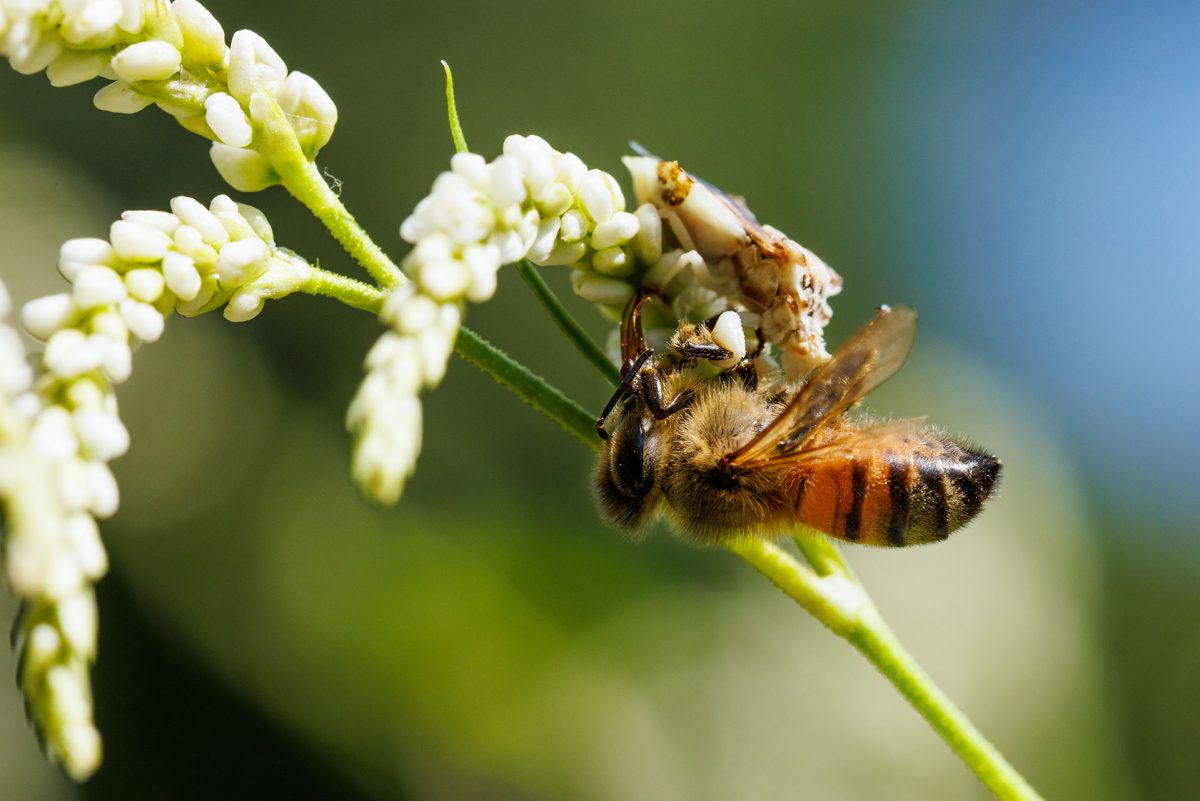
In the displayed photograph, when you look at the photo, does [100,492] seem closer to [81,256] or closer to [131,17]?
[81,256]

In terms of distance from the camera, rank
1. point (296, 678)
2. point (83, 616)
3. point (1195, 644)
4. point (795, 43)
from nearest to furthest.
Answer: point (83, 616) < point (296, 678) < point (1195, 644) < point (795, 43)

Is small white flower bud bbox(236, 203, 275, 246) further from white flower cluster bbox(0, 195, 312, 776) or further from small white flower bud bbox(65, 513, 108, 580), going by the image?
small white flower bud bbox(65, 513, 108, 580)

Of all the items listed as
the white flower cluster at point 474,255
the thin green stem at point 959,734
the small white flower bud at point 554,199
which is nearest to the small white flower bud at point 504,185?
the white flower cluster at point 474,255

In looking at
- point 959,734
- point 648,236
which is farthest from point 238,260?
point 959,734

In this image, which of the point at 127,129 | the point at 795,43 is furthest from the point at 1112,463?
the point at 127,129

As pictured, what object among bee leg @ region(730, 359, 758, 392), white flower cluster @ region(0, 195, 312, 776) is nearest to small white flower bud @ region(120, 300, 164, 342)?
white flower cluster @ region(0, 195, 312, 776)

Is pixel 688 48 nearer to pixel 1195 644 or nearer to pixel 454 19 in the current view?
pixel 454 19

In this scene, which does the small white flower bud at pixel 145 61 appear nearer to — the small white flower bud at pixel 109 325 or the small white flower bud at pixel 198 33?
the small white flower bud at pixel 198 33
